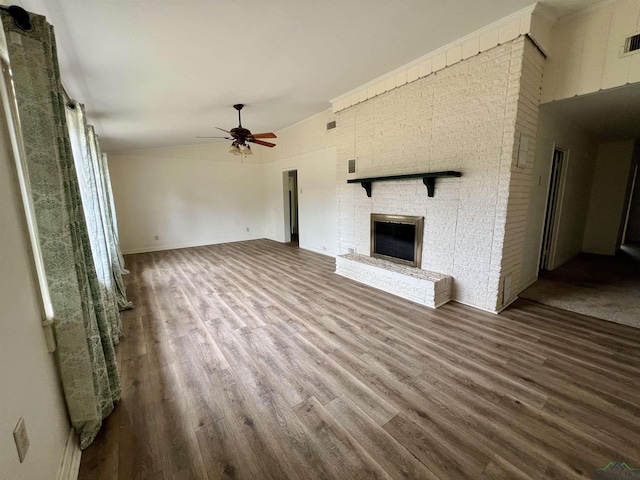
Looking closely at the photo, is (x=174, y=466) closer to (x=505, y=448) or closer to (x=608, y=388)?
(x=505, y=448)

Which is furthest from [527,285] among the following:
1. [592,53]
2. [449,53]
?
[449,53]

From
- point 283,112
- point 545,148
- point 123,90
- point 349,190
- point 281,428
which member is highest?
point 283,112

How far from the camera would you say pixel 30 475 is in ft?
3.32

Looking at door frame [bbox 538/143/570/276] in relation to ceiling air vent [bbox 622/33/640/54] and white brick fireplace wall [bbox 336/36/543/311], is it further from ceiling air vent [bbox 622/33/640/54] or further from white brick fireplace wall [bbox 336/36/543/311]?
ceiling air vent [bbox 622/33/640/54]

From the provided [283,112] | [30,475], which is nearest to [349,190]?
[283,112]

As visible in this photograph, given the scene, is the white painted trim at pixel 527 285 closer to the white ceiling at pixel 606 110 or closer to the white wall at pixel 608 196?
the white ceiling at pixel 606 110

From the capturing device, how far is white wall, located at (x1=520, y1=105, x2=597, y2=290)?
3.34 meters

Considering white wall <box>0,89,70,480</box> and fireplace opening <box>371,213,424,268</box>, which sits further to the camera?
fireplace opening <box>371,213,424,268</box>

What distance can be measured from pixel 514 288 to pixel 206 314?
12.7ft

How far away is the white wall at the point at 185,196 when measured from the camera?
21.3ft

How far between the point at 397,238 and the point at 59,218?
3660 millimetres

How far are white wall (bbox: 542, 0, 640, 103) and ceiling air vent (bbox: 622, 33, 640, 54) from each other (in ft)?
0.12

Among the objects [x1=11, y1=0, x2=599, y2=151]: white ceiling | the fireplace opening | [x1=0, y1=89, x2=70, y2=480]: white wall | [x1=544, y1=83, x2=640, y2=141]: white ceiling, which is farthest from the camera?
the fireplace opening

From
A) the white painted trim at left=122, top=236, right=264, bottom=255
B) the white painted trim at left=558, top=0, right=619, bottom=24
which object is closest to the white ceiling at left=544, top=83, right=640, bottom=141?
the white painted trim at left=558, top=0, right=619, bottom=24
